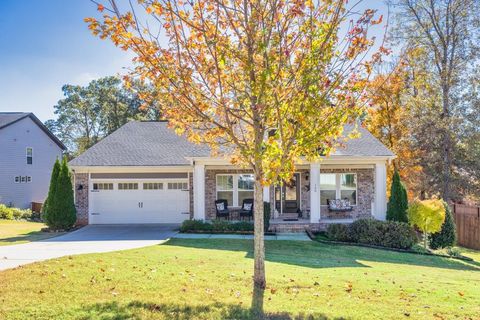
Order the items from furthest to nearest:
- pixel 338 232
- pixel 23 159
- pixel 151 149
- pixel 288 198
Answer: pixel 23 159
pixel 151 149
pixel 288 198
pixel 338 232

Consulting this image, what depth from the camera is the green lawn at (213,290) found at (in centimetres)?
502

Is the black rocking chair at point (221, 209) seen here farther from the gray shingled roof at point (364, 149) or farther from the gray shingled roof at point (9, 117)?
the gray shingled roof at point (9, 117)

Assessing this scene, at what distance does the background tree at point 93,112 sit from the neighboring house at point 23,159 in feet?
39.9

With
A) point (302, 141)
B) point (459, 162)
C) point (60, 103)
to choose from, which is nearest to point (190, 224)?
point (302, 141)

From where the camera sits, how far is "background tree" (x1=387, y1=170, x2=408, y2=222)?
15514 millimetres

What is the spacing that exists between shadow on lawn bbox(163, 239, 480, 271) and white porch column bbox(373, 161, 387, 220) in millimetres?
3354

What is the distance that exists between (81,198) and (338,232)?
1184cm

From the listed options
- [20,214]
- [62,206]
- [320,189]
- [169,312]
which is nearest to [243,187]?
[320,189]

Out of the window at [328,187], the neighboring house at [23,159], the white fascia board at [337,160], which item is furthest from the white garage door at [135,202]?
the neighboring house at [23,159]

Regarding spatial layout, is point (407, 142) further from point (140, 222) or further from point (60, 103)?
point (60, 103)

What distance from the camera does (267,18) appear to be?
580cm

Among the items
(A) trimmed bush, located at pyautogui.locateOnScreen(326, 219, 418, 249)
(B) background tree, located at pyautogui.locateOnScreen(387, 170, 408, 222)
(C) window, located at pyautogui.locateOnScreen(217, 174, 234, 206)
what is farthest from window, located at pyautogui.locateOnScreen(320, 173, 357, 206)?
(C) window, located at pyautogui.locateOnScreen(217, 174, 234, 206)

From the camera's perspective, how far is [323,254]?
11.6 m

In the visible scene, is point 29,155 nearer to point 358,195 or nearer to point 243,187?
point 243,187
